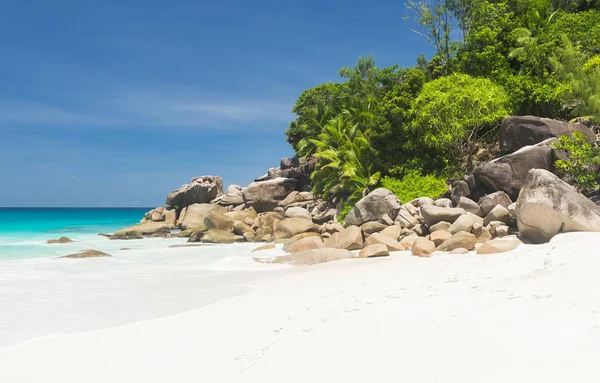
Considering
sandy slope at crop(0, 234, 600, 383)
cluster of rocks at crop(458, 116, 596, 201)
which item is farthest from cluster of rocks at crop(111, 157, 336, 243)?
sandy slope at crop(0, 234, 600, 383)

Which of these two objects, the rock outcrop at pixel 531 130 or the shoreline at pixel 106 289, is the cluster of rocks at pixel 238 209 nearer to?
the shoreline at pixel 106 289

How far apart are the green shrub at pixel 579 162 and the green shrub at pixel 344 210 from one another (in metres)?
10.4

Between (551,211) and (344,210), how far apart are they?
14.6 m

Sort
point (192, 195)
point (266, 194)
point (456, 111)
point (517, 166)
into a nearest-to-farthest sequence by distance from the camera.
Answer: point (517, 166) → point (456, 111) → point (266, 194) → point (192, 195)

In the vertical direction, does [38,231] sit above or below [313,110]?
below

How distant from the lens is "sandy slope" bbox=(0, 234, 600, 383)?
12.3 feet

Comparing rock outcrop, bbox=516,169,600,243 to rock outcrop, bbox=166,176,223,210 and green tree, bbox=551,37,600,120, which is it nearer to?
green tree, bbox=551,37,600,120

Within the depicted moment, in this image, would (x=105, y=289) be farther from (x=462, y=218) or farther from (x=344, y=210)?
(x=344, y=210)

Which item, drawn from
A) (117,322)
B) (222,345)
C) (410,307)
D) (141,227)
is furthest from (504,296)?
(141,227)

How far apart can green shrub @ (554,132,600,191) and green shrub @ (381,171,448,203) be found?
6167 millimetres

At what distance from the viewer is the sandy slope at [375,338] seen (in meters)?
3.75

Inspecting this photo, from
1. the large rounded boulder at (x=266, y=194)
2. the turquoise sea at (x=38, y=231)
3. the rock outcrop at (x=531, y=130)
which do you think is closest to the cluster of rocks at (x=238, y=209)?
the large rounded boulder at (x=266, y=194)

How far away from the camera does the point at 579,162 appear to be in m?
15.6

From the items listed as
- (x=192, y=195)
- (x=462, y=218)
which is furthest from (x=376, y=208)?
(x=192, y=195)
